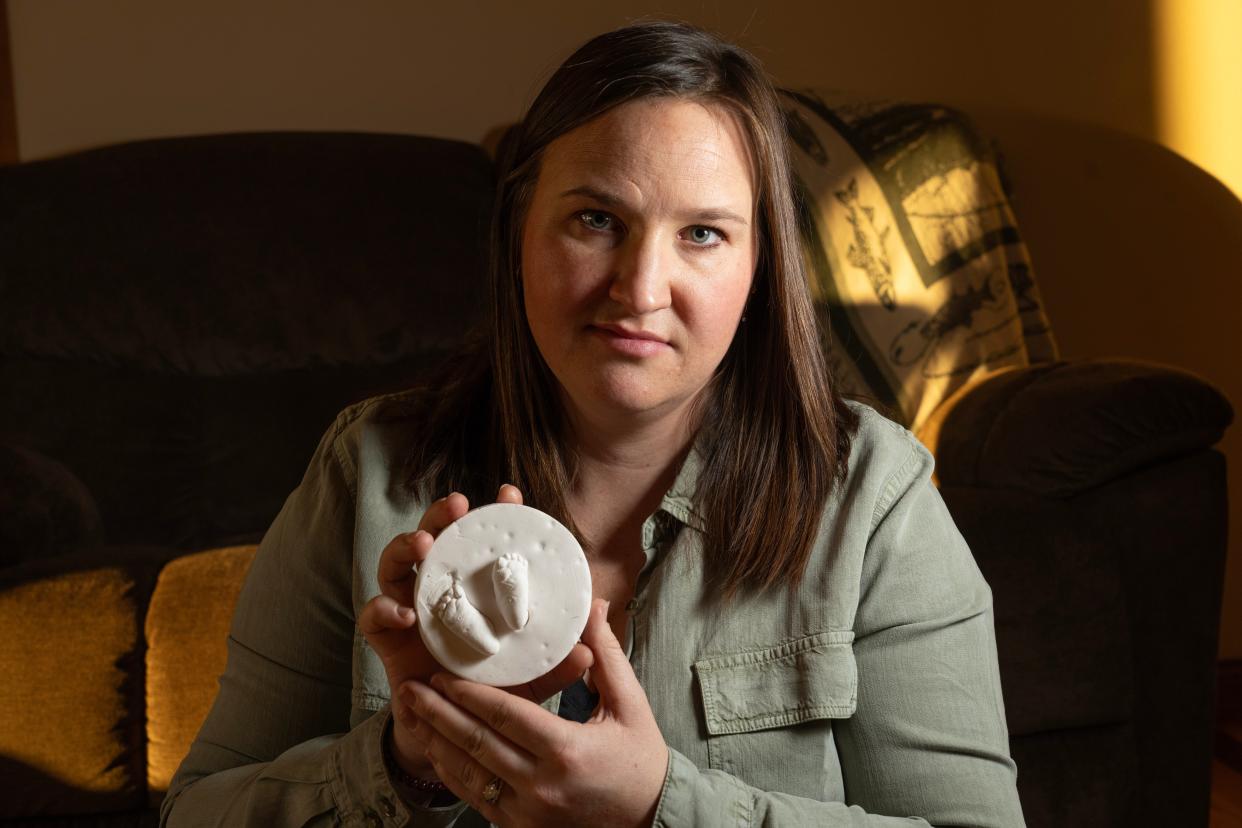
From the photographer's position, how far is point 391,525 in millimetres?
1103

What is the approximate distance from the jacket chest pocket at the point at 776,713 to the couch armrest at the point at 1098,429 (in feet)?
3.31

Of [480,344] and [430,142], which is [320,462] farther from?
[430,142]

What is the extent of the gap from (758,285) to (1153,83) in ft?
7.58

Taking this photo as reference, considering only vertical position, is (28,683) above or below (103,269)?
below

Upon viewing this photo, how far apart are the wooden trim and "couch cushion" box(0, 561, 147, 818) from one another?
1.48 meters

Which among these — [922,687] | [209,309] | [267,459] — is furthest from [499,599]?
[209,309]

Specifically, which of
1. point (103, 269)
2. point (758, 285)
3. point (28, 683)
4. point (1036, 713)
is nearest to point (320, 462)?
point (758, 285)

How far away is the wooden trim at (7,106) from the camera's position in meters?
2.79

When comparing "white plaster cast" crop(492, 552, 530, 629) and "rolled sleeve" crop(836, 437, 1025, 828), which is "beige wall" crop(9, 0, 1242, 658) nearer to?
"rolled sleeve" crop(836, 437, 1025, 828)

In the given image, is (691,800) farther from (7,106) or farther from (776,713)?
(7,106)

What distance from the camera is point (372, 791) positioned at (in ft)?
3.05

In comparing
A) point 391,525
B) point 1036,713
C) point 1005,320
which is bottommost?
point 1036,713

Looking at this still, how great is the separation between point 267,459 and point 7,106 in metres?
1.11

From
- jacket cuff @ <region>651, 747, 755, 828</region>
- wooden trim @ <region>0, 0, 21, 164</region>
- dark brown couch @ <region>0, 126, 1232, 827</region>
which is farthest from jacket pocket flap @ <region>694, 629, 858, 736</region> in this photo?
wooden trim @ <region>0, 0, 21, 164</region>
